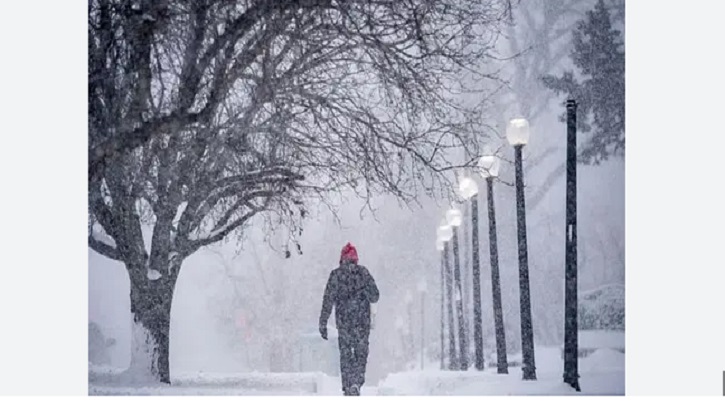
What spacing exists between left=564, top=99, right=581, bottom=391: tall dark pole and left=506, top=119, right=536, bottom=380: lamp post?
0.75 feet

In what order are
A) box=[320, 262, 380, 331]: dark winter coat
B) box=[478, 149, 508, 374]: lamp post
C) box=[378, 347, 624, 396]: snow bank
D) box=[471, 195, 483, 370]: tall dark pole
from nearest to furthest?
box=[378, 347, 624, 396]: snow bank → box=[320, 262, 380, 331]: dark winter coat → box=[478, 149, 508, 374]: lamp post → box=[471, 195, 483, 370]: tall dark pole

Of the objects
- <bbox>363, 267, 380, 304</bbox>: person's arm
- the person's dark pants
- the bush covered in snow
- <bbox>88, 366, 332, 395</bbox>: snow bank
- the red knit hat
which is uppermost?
the red knit hat

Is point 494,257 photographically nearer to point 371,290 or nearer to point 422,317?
point 422,317

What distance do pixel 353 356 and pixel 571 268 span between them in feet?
4.89

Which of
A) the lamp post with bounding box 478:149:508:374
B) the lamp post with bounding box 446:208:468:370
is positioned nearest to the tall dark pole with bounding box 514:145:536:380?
the lamp post with bounding box 478:149:508:374

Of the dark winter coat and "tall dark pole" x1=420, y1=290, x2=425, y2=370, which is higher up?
the dark winter coat

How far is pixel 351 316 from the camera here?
841 centimetres

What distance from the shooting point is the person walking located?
8375 millimetres

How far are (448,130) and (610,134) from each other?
1.04 metres

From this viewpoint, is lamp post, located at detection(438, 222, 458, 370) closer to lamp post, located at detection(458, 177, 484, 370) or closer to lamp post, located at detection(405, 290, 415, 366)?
lamp post, located at detection(458, 177, 484, 370)

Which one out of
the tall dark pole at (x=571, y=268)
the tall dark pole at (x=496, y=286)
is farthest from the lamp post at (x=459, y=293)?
the tall dark pole at (x=571, y=268)

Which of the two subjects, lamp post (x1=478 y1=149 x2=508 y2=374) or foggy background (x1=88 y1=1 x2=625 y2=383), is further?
lamp post (x1=478 y1=149 x2=508 y2=374)
